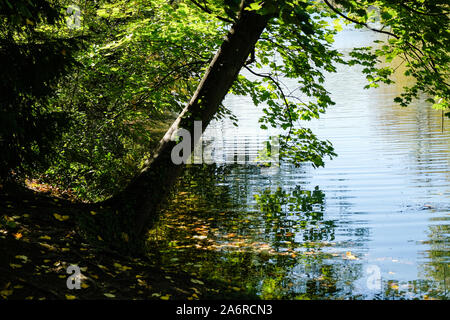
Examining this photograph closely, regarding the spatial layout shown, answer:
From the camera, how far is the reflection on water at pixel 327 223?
6938 millimetres

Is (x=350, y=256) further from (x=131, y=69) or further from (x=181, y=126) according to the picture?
(x=131, y=69)

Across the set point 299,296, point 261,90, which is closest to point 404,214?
point 261,90

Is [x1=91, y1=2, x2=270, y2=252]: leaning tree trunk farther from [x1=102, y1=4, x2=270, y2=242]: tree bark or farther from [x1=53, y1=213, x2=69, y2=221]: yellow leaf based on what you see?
[x1=53, y1=213, x2=69, y2=221]: yellow leaf

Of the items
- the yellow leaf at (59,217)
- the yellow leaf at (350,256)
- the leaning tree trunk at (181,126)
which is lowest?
the yellow leaf at (350,256)

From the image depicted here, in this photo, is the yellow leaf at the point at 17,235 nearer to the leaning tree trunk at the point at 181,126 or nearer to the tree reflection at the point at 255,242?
the leaning tree trunk at the point at 181,126

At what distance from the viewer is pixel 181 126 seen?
22.8ft

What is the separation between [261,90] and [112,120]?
11.9ft

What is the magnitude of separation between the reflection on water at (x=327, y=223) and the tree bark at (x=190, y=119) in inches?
53.5

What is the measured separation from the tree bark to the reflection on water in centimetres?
136

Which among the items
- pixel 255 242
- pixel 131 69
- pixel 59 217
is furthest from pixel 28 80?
pixel 131 69

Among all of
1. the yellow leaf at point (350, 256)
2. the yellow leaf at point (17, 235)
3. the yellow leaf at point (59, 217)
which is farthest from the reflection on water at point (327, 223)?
the yellow leaf at point (17, 235)

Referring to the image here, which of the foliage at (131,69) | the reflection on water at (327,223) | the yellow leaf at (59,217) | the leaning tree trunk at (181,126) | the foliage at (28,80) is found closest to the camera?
the foliage at (28,80)

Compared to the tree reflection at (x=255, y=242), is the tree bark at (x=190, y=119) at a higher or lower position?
higher

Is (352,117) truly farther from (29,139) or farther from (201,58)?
(29,139)
